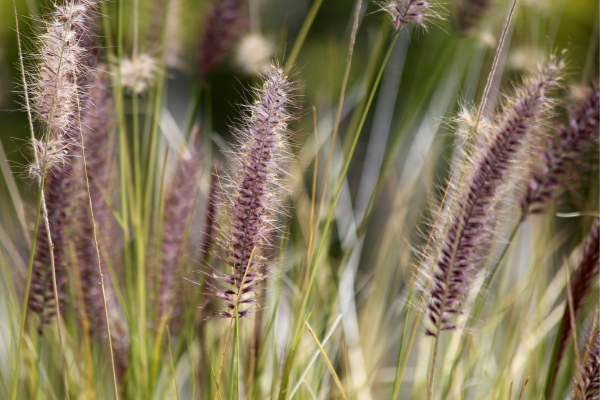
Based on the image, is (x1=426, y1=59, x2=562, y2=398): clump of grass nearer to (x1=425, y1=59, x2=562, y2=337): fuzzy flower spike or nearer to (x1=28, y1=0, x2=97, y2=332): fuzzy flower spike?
(x1=425, y1=59, x2=562, y2=337): fuzzy flower spike

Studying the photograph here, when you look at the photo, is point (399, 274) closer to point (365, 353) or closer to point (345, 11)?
point (365, 353)

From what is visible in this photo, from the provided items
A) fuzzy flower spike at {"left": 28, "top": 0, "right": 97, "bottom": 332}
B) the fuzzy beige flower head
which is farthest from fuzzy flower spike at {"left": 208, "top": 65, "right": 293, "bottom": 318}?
the fuzzy beige flower head

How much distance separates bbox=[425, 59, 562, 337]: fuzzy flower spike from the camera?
1.06 feet

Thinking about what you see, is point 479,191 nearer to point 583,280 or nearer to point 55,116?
point 583,280

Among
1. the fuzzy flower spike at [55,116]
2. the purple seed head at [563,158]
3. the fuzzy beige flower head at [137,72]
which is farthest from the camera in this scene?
the fuzzy beige flower head at [137,72]

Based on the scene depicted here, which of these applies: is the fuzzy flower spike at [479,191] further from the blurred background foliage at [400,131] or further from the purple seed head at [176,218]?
the purple seed head at [176,218]

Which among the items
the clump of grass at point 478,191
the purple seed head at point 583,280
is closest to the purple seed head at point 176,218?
the clump of grass at point 478,191

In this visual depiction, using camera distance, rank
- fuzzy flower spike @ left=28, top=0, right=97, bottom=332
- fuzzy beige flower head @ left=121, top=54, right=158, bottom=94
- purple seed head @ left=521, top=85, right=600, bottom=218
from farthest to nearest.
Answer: fuzzy beige flower head @ left=121, top=54, right=158, bottom=94 < purple seed head @ left=521, top=85, right=600, bottom=218 < fuzzy flower spike @ left=28, top=0, right=97, bottom=332

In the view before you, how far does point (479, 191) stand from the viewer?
1.07 ft

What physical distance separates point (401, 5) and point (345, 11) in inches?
56.7

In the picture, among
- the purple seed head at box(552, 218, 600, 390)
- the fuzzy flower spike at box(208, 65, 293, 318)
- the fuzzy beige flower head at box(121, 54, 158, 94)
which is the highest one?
the fuzzy beige flower head at box(121, 54, 158, 94)

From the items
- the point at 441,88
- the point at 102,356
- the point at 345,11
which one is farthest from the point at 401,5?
the point at 345,11

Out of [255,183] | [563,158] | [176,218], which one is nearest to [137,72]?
[176,218]

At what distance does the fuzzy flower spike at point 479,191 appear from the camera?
0.32 metres
